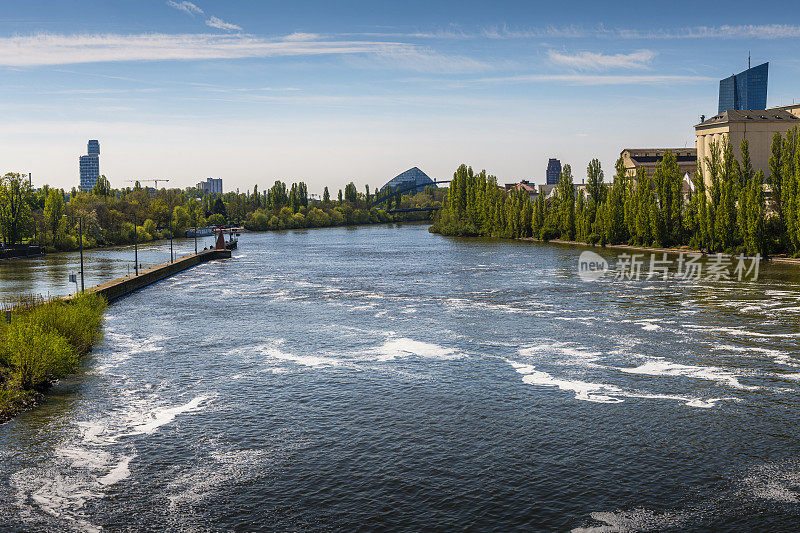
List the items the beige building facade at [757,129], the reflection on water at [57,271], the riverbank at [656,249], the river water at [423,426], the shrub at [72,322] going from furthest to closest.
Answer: the beige building facade at [757,129] → the riverbank at [656,249] → the reflection on water at [57,271] → the shrub at [72,322] → the river water at [423,426]

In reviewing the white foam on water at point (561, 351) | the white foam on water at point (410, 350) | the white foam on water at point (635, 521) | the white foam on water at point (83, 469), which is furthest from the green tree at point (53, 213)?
the white foam on water at point (635, 521)

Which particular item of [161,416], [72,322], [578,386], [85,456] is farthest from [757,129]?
[85,456]

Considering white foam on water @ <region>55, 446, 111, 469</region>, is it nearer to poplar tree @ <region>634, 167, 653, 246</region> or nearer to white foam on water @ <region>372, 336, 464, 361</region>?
white foam on water @ <region>372, 336, 464, 361</region>

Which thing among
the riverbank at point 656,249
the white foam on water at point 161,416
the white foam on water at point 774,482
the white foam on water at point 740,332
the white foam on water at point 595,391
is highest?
the riverbank at point 656,249

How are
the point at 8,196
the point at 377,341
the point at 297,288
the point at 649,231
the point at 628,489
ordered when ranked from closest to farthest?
the point at 628,489, the point at 377,341, the point at 297,288, the point at 649,231, the point at 8,196

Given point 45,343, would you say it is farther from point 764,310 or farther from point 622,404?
point 764,310

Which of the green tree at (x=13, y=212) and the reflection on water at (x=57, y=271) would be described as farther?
the green tree at (x=13, y=212)

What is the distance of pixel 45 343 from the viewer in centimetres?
3231

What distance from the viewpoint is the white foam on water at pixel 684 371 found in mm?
32812

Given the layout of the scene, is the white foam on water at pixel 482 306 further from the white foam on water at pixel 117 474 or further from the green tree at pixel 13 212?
the green tree at pixel 13 212

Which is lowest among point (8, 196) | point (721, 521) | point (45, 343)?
point (721, 521)

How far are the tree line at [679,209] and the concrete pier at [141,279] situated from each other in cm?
7016

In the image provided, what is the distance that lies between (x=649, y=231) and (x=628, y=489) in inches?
3991

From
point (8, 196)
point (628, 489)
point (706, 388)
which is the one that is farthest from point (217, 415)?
point (8, 196)
